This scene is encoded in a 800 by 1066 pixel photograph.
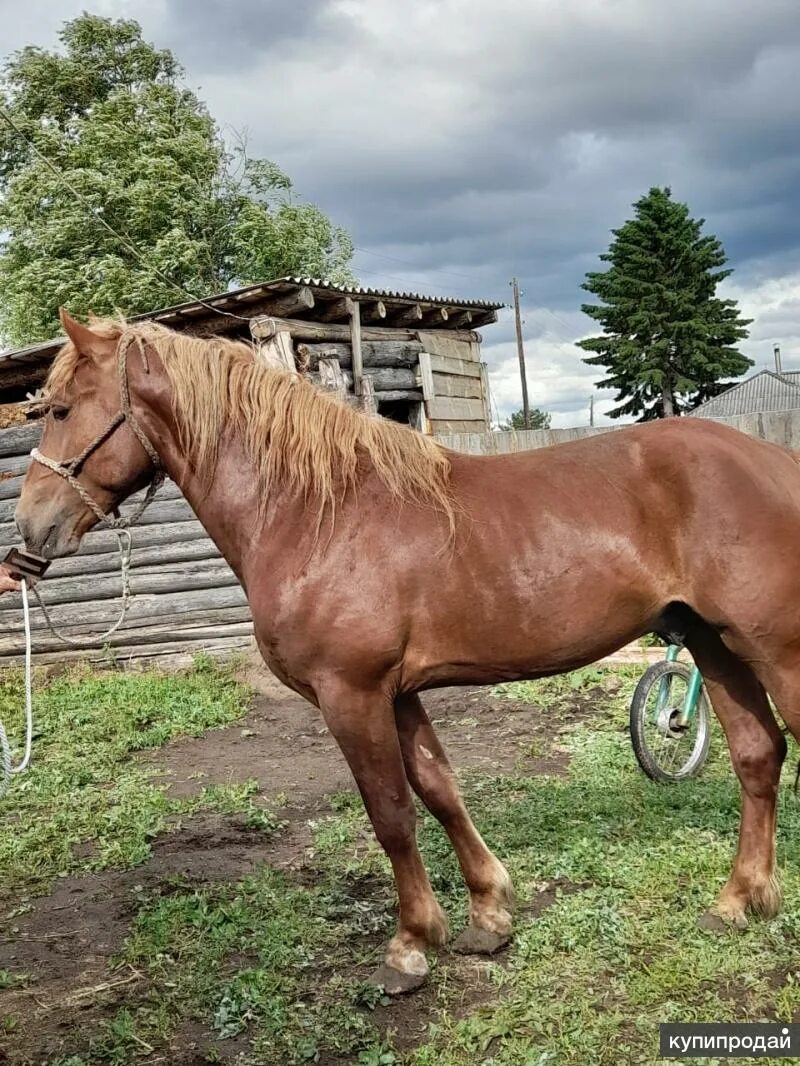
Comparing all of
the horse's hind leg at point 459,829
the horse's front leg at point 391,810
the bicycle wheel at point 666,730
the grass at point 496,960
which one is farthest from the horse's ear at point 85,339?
the bicycle wheel at point 666,730

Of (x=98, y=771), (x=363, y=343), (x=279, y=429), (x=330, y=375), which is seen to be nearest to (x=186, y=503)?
(x=330, y=375)

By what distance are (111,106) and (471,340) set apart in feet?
57.0

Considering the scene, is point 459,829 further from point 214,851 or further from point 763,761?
point 214,851

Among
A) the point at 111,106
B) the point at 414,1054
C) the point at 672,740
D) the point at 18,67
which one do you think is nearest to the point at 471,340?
the point at 672,740

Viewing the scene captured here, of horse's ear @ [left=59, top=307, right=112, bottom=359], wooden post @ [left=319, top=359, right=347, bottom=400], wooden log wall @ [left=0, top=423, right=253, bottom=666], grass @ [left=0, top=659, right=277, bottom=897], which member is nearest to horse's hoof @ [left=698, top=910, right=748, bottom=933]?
grass @ [left=0, top=659, right=277, bottom=897]

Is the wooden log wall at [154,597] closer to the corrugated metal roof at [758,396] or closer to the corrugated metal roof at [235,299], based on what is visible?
the corrugated metal roof at [235,299]

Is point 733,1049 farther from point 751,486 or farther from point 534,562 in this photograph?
point 751,486

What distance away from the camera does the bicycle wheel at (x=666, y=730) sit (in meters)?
4.32

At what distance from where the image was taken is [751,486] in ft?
8.59

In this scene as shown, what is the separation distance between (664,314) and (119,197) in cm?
2247

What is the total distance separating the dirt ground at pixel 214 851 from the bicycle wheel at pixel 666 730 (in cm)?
60

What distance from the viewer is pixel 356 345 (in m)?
8.41

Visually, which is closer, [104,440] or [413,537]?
[413,537]

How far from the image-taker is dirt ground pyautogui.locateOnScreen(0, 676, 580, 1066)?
268 centimetres
